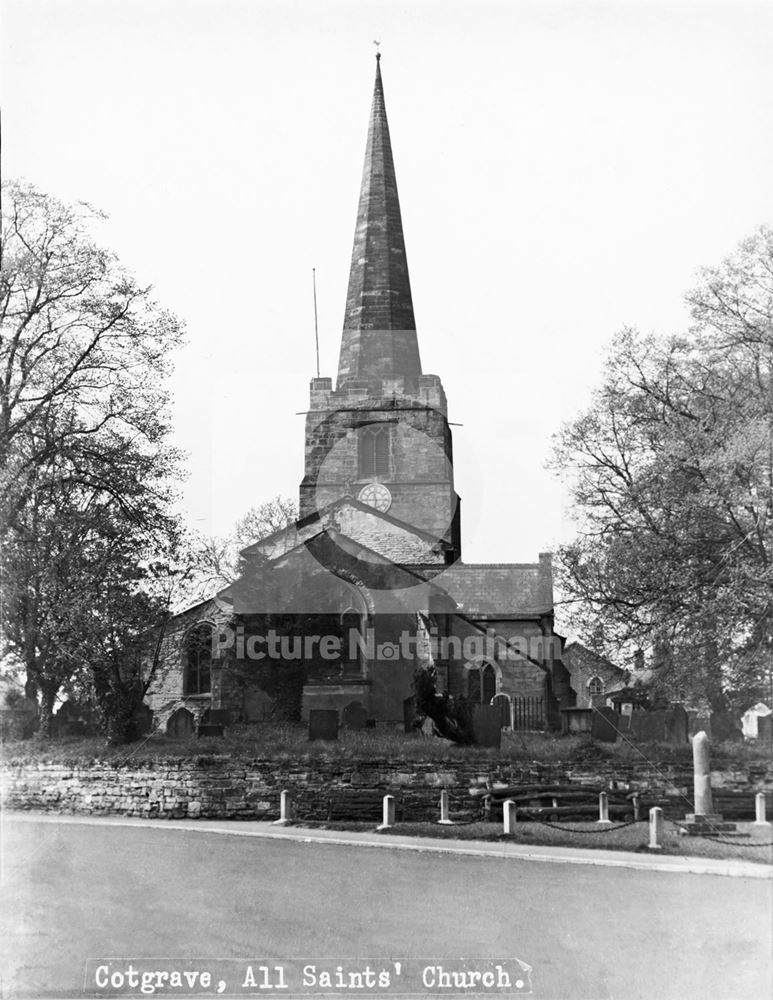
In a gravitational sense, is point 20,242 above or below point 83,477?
above

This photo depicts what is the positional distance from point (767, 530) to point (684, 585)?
2328 mm

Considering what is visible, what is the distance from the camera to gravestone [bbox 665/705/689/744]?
62.7ft

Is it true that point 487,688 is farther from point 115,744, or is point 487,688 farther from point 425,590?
point 115,744

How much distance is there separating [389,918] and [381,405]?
25.9 m

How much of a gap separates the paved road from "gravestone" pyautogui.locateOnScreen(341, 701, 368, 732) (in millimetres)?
8870

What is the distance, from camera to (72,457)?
15.5 m

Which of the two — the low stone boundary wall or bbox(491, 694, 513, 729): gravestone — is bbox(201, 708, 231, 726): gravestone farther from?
bbox(491, 694, 513, 729): gravestone

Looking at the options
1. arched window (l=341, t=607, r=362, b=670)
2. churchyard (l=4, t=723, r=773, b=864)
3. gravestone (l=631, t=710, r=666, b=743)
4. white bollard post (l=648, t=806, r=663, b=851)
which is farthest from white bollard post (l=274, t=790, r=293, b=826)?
arched window (l=341, t=607, r=362, b=670)

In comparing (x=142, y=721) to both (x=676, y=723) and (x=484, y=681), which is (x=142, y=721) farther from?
(x=484, y=681)

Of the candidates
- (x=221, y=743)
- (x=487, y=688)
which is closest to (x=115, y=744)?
(x=221, y=743)

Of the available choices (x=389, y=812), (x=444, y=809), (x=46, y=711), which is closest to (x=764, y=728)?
(x=444, y=809)

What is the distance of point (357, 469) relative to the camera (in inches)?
1383

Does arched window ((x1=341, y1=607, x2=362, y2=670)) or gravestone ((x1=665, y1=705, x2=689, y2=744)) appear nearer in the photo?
gravestone ((x1=665, y1=705, x2=689, y2=744))

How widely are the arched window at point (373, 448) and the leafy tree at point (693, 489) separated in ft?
49.7
